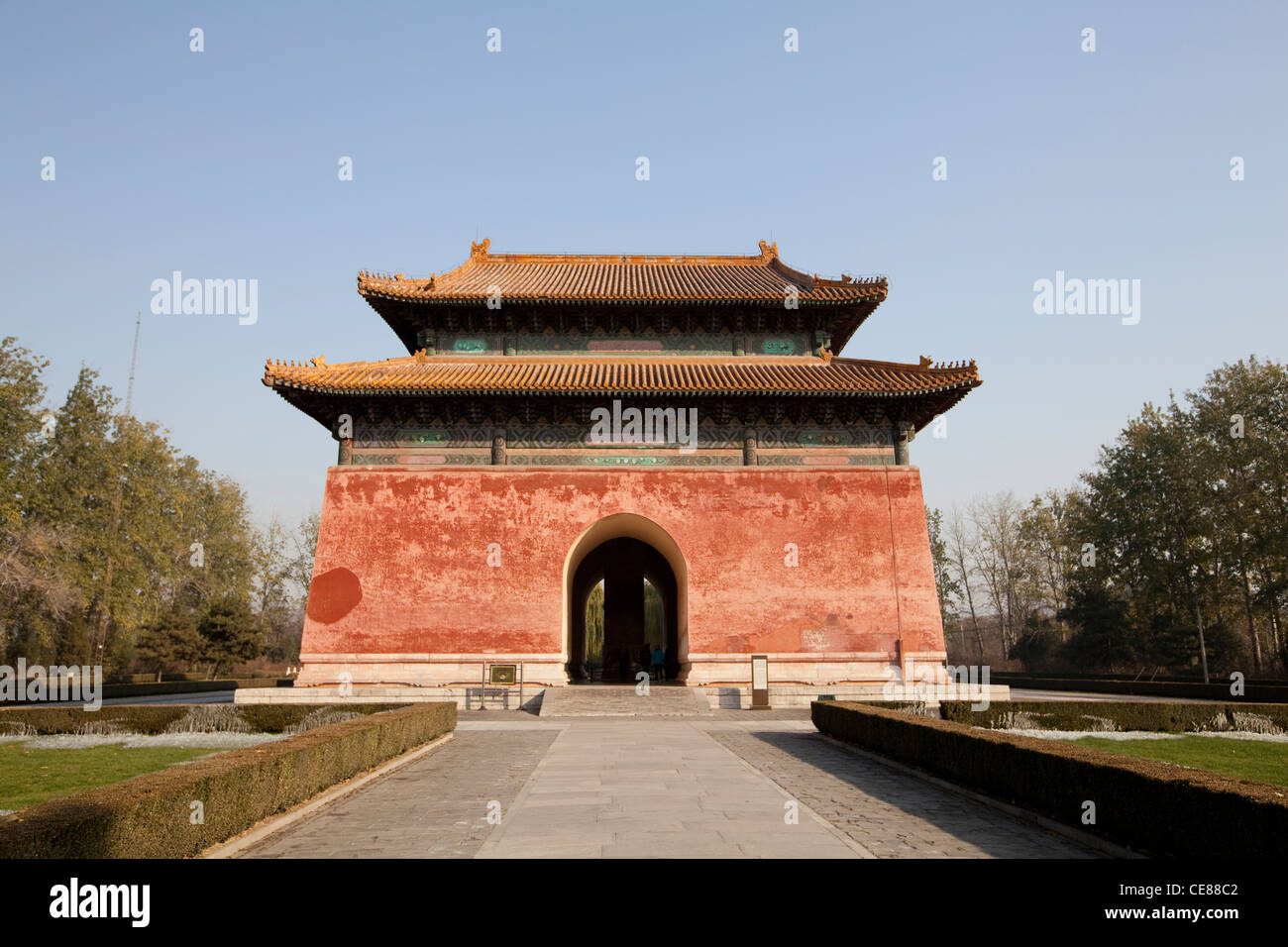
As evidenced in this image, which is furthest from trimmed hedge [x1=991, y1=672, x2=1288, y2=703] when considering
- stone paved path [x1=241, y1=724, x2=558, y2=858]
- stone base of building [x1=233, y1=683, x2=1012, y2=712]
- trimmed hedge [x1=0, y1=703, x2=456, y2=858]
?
trimmed hedge [x1=0, y1=703, x2=456, y2=858]

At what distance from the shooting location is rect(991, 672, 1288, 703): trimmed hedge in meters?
21.1

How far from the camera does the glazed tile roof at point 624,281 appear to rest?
2103cm

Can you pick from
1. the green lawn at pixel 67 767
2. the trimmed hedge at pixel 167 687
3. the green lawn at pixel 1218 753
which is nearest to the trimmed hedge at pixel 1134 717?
the green lawn at pixel 1218 753

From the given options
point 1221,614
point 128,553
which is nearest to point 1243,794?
point 1221,614

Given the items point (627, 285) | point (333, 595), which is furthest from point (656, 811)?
point (627, 285)

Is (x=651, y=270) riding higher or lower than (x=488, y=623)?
higher

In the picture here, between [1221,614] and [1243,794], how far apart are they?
110 feet

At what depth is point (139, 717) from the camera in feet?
45.9

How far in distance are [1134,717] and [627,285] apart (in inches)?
631

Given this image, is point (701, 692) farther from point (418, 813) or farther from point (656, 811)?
point (418, 813)

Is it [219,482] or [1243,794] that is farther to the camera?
[219,482]

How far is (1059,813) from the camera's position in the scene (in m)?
6.36

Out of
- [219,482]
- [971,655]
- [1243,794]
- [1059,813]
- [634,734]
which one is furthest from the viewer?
[971,655]
